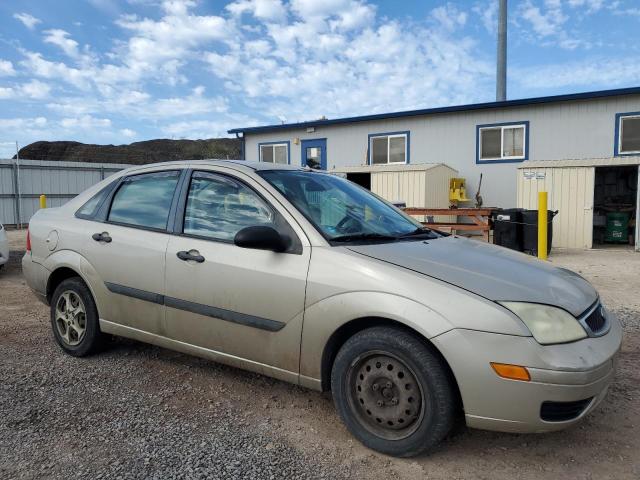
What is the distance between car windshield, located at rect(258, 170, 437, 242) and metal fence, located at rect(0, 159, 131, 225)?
19.0 m

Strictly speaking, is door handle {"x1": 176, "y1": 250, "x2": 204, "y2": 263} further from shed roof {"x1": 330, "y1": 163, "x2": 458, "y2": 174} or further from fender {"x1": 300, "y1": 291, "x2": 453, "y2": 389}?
shed roof {"x1": 330, "y1": 163, "x2": 458, "y2": 174}

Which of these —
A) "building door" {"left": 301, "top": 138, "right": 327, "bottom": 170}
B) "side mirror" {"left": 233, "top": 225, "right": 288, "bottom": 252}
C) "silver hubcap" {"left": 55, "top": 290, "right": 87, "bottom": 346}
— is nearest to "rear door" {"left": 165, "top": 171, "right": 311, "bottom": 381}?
"side mirror" {"left": 233, "top": 225, "right": 288, "bottom": 252}

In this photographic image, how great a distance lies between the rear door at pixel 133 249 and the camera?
3.64 metres

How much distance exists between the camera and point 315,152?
1850 centimetres

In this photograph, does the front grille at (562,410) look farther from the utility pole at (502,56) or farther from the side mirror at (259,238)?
the utility pole at (502,56)

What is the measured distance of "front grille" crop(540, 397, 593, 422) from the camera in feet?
8.00

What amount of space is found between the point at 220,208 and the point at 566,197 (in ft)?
37.1

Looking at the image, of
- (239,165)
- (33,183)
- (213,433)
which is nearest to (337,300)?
(213,433)

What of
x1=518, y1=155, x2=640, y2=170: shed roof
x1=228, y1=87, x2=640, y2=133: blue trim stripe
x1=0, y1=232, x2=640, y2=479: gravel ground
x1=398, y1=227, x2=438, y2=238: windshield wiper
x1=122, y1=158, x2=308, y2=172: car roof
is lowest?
x1=0, y1=232, x2=640, y2=479: gravel ground

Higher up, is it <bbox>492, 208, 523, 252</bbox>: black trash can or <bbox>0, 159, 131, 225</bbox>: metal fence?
<bbox>0, 159, 131, 225</bbox>: metal fence

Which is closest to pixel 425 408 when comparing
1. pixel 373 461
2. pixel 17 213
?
pixel 373 461

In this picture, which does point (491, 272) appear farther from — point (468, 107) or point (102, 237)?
point (468, 107)

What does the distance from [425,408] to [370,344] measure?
0.42m

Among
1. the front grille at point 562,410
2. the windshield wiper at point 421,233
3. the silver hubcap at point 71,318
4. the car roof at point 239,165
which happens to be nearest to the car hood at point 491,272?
the windshield wiper at point 421,233
